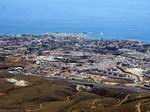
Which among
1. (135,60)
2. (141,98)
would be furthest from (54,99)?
(135,60)

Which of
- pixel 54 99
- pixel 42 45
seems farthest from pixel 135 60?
pixel 54 99

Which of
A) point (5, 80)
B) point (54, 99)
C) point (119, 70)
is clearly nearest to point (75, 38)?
point (119, 70)

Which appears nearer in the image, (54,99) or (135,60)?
(54,99)

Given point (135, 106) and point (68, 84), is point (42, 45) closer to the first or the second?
point (68, 84)

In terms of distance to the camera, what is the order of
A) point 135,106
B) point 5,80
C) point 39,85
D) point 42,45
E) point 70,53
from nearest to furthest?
point 135,106, point 39,85, point 5,80, point 70,53, point 42,45

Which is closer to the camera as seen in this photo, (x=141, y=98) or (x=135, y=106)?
(x=135, y=106)

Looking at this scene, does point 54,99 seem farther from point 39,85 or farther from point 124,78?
point 124,78

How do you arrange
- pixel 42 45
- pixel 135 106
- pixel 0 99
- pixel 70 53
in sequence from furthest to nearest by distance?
pixel 42 45
pixel 70 53
pixel 0 99
pixel 135 106

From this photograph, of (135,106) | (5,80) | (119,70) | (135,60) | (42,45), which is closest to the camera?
(135,106)

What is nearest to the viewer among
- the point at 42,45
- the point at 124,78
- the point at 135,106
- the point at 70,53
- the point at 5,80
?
the point at 135,106
